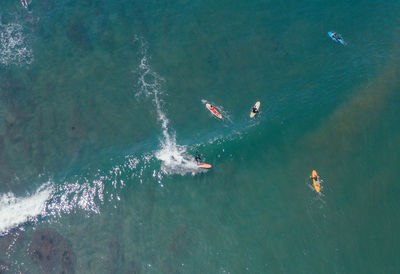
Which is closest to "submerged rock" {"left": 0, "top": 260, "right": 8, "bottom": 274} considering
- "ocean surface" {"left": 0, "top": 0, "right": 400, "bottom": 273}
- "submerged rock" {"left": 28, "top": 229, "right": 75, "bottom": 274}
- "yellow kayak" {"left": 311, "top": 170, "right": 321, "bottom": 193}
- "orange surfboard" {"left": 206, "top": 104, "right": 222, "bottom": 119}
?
"ocean surface" {"left": 0, "top": 0, "right": 400, "bottom": 273}

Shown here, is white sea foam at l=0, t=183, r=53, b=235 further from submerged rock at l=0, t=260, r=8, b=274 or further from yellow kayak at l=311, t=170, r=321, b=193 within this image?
yellow kayak at l=311, t=170, r=321, b=193

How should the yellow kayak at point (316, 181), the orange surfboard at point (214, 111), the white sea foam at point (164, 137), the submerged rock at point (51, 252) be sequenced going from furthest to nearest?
the orange surfboard at point (214, 111) < the white sea foam at point (164, 137) < the yellow kayak at point (316, 181) < the submerged rock at point (51, 252)

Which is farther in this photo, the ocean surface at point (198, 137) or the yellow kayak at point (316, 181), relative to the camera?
the yellow kayak at point (316, 181)

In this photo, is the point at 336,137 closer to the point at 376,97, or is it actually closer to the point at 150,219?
the point at 376,97

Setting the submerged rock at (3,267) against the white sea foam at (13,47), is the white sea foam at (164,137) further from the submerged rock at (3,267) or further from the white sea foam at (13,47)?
the submerged rock at (3,267)

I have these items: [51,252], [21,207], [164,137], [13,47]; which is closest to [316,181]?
[164,137]

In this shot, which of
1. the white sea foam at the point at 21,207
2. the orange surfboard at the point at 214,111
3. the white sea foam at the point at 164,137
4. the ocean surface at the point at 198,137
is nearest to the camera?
the ocean surface at the point at 198,137

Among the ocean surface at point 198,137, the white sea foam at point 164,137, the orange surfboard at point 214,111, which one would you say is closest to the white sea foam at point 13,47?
the ocean surface at point 198,137
